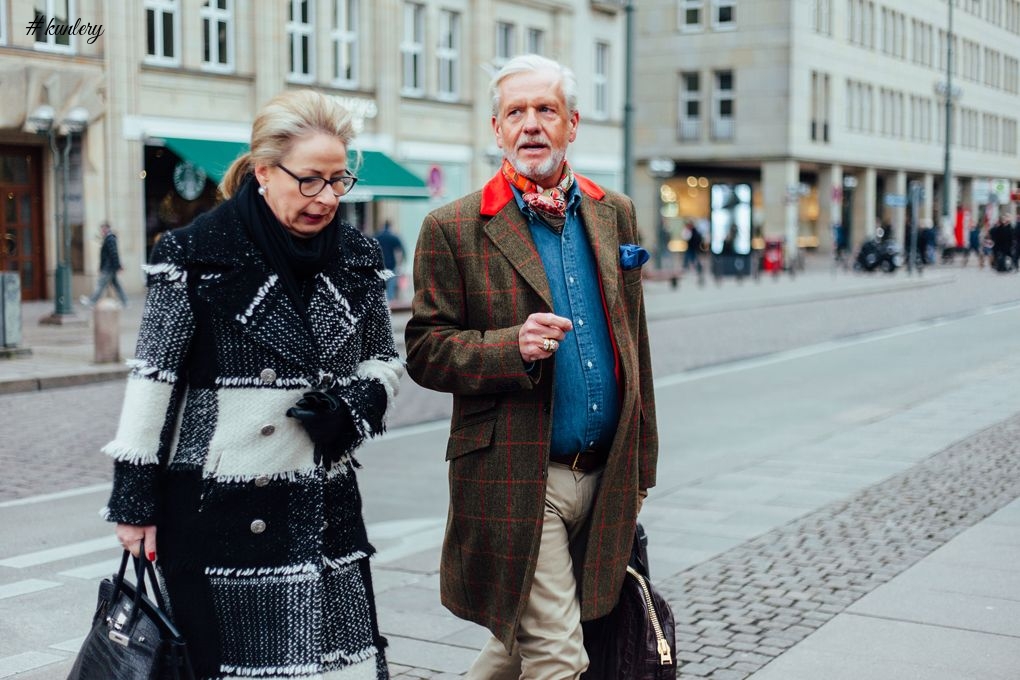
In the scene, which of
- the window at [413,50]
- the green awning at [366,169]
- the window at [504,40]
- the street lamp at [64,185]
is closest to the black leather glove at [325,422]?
the street lamp at [64,185]

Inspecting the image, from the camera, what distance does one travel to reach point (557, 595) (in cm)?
339

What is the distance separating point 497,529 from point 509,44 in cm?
3565

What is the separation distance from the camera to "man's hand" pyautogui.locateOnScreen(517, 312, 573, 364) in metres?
3.21

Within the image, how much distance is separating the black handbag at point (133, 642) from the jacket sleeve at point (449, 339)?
32.3 inches

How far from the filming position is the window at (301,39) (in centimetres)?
3107

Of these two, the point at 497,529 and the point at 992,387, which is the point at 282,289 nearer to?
the point at 497,529

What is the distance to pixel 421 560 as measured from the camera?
6617 mm

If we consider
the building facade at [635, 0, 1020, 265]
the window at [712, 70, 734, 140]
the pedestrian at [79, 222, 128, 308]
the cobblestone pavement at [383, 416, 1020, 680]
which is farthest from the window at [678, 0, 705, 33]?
the cobblestone pavement at [383, 416, 1020, 680]

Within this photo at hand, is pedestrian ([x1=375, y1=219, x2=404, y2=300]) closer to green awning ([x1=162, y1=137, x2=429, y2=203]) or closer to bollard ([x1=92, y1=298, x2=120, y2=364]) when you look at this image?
green awning ([x1=162, y1=137, x2=429, y2=203])

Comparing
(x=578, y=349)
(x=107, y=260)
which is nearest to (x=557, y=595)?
(x=578, y=349)

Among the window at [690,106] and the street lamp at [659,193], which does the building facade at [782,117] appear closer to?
the window at [690,106]

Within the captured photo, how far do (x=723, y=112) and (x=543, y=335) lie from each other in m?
53.8

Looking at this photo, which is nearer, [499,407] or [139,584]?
[139,584]

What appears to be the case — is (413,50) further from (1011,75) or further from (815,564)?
(1011,75)
